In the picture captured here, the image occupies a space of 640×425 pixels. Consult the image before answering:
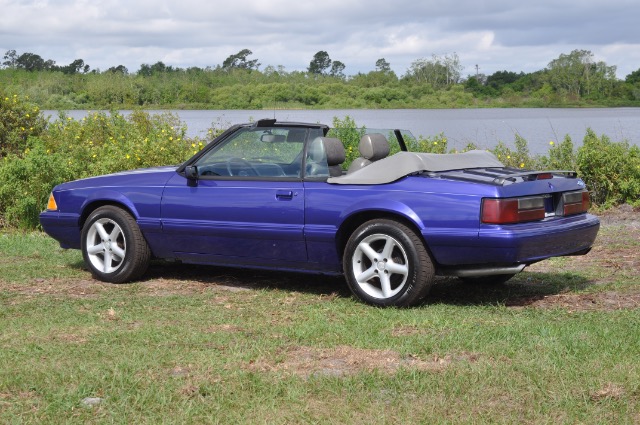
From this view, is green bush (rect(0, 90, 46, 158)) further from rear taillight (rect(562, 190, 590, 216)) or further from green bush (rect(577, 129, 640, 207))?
rear taillight (rect(562, 190, 590, 216))

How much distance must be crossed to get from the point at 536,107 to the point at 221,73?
2172cm

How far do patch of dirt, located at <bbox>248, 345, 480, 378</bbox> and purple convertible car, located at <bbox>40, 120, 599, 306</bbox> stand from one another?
Answer: 1.41 meters

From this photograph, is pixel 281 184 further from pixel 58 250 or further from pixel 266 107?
pixel 266 107

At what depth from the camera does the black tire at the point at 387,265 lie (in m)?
7.05

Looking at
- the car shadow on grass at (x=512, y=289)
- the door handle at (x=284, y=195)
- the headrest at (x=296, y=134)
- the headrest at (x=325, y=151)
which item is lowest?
the car shadow on grass at (x=512, y=289)

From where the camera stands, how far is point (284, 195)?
25.1 feet

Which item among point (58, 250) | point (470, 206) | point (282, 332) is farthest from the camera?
point (58, 250)

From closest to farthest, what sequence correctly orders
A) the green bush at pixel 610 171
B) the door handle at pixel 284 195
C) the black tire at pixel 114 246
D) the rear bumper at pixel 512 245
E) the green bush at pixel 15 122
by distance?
the rear bumper at pixel 512 245 → the door handle at pixel 284 195 → the black tire at pixel 114 246 → the green bush at pixel 610 171 → the green bush at pixel 15 122

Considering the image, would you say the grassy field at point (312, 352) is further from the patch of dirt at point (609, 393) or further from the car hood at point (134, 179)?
the car hood at point (134, 179)

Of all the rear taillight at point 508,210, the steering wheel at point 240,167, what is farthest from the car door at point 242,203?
the rear taillight at point 508,210

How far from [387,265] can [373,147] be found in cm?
122

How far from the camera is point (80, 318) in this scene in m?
6.87

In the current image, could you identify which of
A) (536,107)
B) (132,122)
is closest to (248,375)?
(132,122)

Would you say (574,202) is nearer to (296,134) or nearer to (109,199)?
(296,134)
